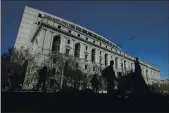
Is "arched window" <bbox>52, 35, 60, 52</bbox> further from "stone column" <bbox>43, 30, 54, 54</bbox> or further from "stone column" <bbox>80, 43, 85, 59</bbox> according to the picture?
"stone column" <bbox>80, 43, 85, 59</bbox>

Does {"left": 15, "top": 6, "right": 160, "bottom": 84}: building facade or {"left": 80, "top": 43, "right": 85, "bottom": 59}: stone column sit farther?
{"left": 80, "top": 43, "right": 85, "bottom": 59}: stone column

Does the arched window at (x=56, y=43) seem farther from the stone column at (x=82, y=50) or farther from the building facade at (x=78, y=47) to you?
the stone column at (x=82, y=50)

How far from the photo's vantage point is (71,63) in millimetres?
26156

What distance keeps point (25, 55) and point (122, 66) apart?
1694 centimetres

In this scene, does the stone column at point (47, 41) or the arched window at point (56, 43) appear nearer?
the stone column at point (47, 41)

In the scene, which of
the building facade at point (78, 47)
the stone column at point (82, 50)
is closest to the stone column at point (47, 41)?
the building facade at point (78, 47)

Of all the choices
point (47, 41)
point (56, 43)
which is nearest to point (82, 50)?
point (56, 43)

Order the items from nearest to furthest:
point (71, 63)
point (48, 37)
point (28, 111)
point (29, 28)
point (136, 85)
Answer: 1. point (28, 111)
2. point (136, 85)
3. point (71, 63)
4. point (48, 37)
5. point (29, 28)

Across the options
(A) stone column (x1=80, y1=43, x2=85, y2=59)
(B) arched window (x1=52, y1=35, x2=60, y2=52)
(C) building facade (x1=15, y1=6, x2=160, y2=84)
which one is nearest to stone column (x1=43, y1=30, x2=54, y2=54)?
(C) building facade (x1=15, y1=6, x2=160, y2=84)

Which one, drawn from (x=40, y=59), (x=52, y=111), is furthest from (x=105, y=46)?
(x=52, y=111)

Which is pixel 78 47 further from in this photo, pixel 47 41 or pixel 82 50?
pixel 47 41

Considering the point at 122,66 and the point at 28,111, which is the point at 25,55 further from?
the point at 28,111

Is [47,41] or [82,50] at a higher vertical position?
[47,41]

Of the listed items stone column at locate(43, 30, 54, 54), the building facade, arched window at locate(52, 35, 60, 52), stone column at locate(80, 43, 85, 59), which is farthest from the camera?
stone column at locate(80, 43, 85, 59)
